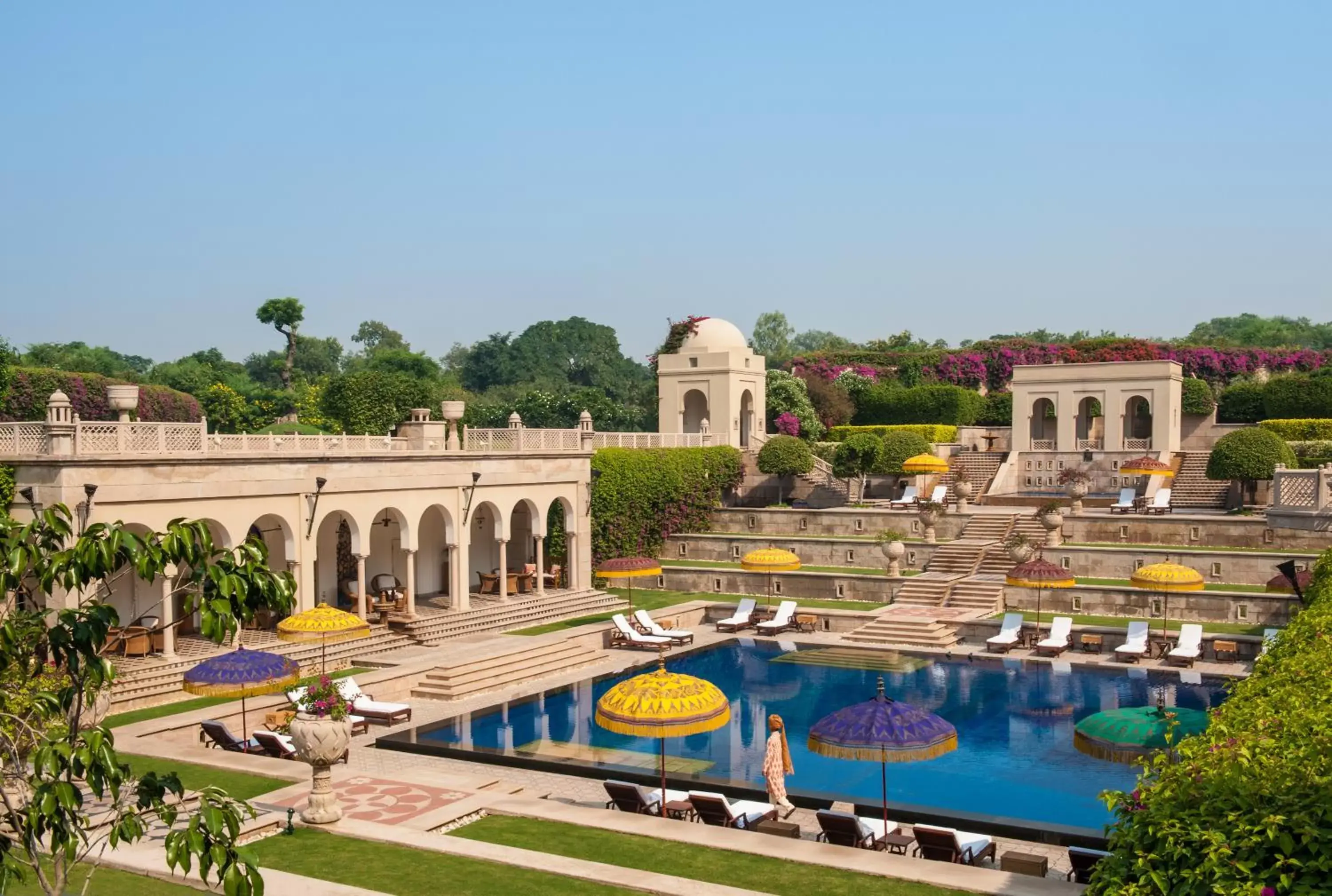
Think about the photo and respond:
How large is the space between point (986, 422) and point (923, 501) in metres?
19.3

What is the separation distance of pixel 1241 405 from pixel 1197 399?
3.30 meters

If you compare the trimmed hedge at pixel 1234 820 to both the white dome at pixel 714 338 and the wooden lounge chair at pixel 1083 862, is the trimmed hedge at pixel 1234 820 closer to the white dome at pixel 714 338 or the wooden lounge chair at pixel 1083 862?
the wooden lounge chair at pixel 1083 862

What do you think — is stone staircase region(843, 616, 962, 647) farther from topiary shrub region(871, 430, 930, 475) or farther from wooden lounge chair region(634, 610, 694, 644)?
topiary shrub region(871, 430, 930, 475)

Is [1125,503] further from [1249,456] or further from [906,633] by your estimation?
[906,633]

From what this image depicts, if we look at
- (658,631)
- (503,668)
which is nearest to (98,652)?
(503,668)

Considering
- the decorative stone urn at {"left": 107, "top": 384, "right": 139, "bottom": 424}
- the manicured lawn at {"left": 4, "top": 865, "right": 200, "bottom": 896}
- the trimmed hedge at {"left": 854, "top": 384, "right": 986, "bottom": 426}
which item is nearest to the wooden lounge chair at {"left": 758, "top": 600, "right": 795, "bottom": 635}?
the decorative stone urn at {"left": 107, "top": 384, "right": 139, "bottom": 424}

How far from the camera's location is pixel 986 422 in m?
59.8

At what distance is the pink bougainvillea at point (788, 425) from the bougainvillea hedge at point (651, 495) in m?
8.22

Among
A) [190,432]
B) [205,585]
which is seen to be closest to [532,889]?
[205,585]

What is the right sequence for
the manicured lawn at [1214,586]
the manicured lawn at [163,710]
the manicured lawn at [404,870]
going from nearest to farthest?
the manicured lawn at [404,870], the manicured lawn at [163,710], the manicured lawn at [1214,586]

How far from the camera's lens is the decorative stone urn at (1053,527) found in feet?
120

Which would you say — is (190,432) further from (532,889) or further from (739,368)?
(739,368)

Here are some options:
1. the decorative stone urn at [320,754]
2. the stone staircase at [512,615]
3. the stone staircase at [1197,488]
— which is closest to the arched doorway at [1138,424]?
the stone staircase at [1197,488]

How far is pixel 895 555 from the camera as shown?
35969 mm
